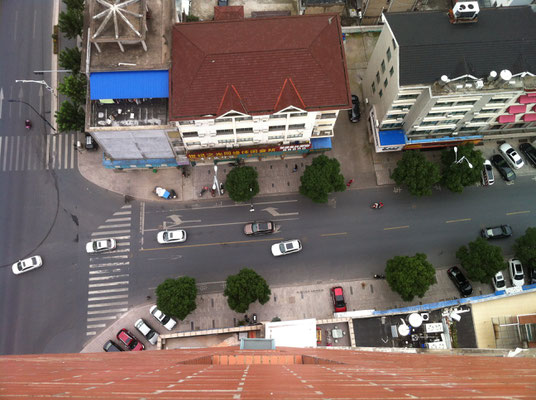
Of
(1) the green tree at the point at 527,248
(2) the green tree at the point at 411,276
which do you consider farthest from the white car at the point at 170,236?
(1) the green tree at the point at 527,248

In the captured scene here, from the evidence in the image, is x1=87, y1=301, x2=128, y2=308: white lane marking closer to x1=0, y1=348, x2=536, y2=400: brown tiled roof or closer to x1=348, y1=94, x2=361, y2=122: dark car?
x1=0, y1=348, x2=536, y2=400: brown tiled roof

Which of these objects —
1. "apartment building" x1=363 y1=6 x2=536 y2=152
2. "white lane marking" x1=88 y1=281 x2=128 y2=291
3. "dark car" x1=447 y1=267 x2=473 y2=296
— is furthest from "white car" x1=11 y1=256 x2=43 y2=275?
"dark car" x1=447 y1=267 x2=473 y2=296

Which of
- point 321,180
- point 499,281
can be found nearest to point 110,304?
point 321,180

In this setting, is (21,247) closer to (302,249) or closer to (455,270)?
(302,249)

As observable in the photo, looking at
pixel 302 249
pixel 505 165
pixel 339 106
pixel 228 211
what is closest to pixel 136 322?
pixel 228 211

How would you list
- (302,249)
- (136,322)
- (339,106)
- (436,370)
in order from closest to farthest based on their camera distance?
1. (436,370)
2. (339,106)
3. (136,322)
4. (302,249)

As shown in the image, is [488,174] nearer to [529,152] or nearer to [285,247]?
[529,152]
